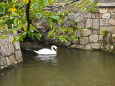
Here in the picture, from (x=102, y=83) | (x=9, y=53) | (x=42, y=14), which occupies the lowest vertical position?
(x=102, y=83)

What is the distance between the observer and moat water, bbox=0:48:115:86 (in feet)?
16.4

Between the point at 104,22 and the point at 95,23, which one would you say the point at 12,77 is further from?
the point at 104,22

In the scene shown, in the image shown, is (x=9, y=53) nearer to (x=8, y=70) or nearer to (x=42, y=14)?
(x=8, y=70)

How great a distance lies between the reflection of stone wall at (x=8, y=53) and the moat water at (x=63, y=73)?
25 centimetres

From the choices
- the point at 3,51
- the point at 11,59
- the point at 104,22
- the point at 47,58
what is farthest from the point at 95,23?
the point at 3,51

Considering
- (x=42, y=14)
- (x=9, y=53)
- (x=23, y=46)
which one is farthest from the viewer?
(x=23, y=46)

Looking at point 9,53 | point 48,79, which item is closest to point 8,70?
point 9,53

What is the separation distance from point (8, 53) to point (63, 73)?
1875 millimetres

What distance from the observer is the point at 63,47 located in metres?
10.3

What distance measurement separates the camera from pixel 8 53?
6211mm

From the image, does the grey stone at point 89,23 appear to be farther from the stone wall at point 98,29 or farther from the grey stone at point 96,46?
the grey stone at point 96,46

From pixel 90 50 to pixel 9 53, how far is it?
4668 mm

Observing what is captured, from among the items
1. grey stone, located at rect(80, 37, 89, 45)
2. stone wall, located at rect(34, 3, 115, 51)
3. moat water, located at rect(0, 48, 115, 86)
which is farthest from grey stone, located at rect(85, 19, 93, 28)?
moat water, located at rect(0, 48, 115, 86)

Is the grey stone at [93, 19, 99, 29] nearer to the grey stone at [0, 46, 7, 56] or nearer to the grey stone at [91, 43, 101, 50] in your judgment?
the grey stone at [91, 43, 101, 50]
